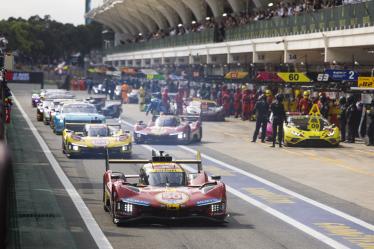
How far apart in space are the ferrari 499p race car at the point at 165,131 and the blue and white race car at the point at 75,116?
190 cm

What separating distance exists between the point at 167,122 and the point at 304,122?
4.91 metres

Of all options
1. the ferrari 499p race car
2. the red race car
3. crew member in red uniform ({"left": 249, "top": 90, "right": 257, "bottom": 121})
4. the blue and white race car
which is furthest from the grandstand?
the red race car

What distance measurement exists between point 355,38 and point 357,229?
25474mm

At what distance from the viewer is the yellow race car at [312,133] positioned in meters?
32.2

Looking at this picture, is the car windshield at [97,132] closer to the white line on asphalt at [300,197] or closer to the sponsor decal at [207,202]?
the white line on asphalt at [300,197]

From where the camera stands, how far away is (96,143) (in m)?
26.3

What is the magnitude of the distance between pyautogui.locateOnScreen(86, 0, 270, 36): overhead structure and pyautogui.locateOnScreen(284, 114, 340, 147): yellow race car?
145 feet

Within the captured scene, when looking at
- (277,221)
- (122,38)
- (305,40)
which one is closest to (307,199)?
(277,221)

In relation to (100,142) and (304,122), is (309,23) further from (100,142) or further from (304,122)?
(100,142)

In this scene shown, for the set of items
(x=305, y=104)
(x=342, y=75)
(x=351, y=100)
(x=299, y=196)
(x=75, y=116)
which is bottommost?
(x=299, y=196)

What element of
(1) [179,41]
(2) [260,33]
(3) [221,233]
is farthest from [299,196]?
(1) [179,41]

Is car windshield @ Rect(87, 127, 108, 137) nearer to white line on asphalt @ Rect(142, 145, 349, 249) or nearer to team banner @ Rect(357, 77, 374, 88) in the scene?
white line on asphalt @ Rect(142, 145, 349, 249)

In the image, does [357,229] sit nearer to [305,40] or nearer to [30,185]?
[30,185]

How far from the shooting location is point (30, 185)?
63.1 ft
